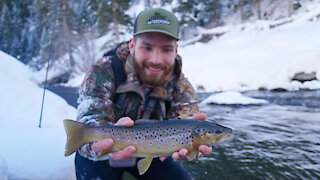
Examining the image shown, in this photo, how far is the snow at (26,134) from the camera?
2.63 meters

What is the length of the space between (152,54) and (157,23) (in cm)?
33

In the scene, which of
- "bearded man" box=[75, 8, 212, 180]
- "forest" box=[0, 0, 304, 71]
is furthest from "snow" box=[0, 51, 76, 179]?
"forest" box=[0, 0, 304, 71]

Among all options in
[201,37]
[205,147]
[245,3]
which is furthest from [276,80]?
[245,3]

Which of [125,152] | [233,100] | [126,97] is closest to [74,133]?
[125,152]

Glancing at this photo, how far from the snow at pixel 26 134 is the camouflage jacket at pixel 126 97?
56cm

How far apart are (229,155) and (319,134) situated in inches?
106

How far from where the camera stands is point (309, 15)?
27.0 m

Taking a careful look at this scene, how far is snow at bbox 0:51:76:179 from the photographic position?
2.63 meters

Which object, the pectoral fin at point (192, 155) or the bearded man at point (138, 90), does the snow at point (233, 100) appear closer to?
the bearded man at point (138, 90)

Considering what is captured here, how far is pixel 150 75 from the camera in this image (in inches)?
109

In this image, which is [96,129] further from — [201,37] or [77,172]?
[201,37]

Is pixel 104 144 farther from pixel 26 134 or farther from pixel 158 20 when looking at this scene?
pixel 26 134

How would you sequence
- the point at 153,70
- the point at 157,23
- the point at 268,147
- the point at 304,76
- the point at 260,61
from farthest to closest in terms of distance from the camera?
the point at 260,61 < the point at 304,76 < the point at 268,147 < the point at 153,70 < the point at 157,23

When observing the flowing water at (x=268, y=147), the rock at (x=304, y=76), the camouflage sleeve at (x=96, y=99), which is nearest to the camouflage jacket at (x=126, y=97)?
the camouflage sleeve at (x=96, y=99)
